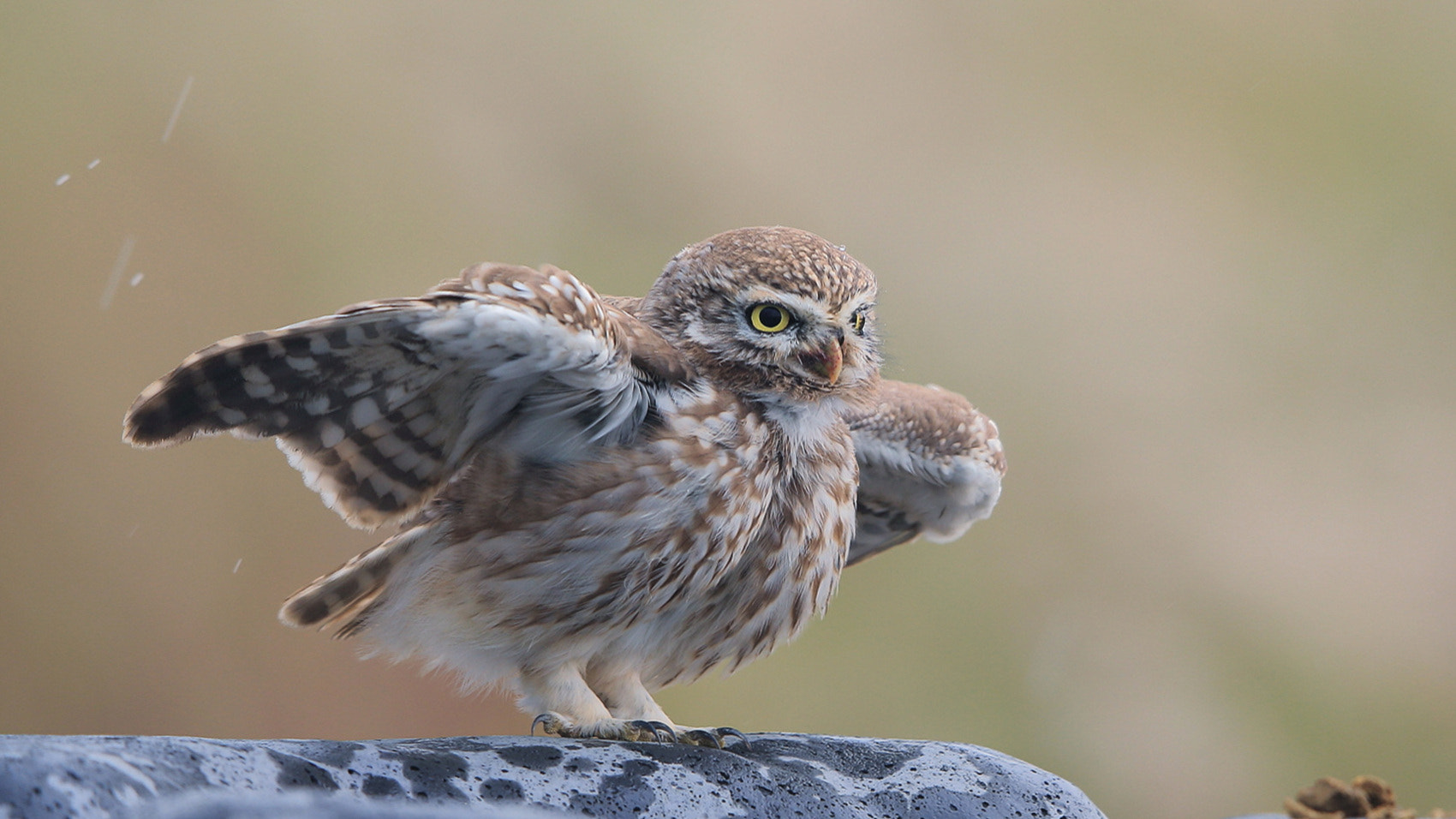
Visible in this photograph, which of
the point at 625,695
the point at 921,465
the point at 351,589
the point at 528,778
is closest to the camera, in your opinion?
the point at 528,778

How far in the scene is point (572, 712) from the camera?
2486 mm

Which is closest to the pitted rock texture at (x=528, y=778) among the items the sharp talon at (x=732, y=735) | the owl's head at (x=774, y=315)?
the sharp talon at (x=732, y=735)

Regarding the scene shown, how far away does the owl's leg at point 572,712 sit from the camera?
243 cm

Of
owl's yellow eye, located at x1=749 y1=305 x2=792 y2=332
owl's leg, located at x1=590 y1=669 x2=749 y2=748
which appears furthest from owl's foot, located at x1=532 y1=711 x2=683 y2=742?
owl's yellow eye, located at x1=749 y1=305 x2=792 y2=332

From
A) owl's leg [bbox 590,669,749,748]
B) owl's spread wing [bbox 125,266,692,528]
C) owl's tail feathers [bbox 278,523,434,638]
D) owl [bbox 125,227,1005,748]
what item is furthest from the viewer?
owl's leg [bbox 590,669,749,748]

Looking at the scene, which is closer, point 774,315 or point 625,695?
point 774,315

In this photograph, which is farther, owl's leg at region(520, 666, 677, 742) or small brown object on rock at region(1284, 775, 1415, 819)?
small brown object on rock at region(1284, 775, 1415, 819)

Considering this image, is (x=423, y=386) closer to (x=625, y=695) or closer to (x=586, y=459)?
(x=586, y=459)

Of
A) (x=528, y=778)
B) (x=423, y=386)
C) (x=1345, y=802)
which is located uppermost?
(x=1345, y=802)

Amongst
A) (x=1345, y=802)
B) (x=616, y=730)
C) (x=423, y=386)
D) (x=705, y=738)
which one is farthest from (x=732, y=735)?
(x=1345, y=802)

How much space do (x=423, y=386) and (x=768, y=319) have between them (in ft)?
2.26

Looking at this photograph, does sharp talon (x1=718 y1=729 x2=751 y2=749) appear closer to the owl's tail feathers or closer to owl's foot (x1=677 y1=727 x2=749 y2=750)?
owl's foot (x1=677 y1=727 x2=749 y2=750)

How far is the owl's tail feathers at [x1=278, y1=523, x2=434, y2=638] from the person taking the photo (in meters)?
2.51

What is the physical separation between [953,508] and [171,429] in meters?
2.08
